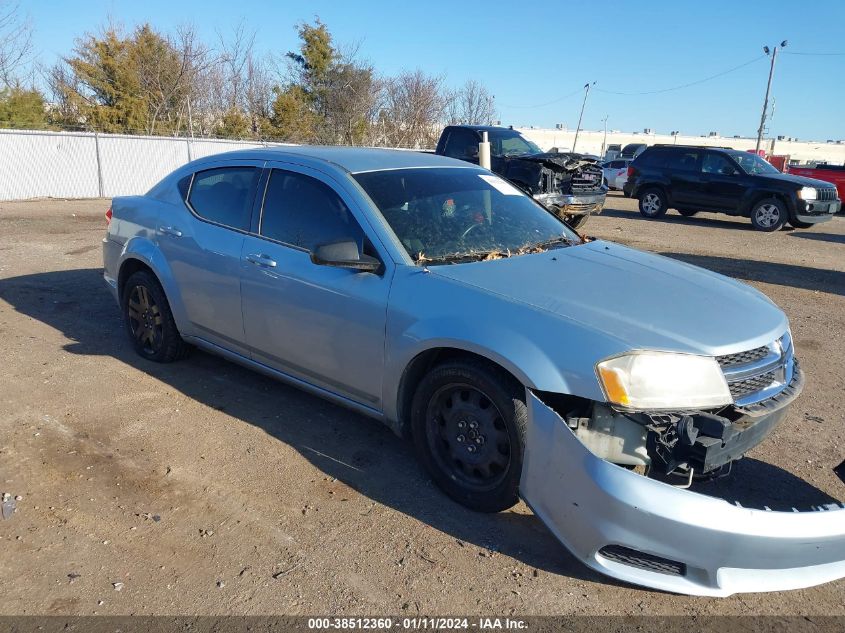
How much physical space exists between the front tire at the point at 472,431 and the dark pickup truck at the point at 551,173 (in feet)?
30.6

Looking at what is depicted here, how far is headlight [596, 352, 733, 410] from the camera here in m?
2.66

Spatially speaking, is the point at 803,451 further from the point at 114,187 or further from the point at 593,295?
the point at 114,187

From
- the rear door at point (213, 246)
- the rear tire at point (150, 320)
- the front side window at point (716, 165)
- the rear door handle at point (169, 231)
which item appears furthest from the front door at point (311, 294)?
the front side window at point (716, 165)

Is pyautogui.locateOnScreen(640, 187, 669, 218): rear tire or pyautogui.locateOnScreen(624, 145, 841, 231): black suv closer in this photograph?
pyautogui.locateOnScreen(624, 145, 841, 231): black suv

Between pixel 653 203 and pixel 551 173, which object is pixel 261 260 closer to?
pixel 551 173

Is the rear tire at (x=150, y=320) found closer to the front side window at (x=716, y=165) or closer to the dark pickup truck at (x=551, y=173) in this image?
the dark pickup truck at (x=551, y=173)

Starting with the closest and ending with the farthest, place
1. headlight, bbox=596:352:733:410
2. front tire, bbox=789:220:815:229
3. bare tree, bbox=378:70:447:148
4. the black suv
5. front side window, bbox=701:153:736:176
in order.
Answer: headlight, bbox=596:352:733:410 → the black suv → front tire, bbox=789:220:815:229 → front side window, bbox=701:153:736:176 → bare tree, bbox=378:70:447:148

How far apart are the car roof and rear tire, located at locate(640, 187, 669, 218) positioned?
12.9 m

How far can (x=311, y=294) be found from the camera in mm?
3754

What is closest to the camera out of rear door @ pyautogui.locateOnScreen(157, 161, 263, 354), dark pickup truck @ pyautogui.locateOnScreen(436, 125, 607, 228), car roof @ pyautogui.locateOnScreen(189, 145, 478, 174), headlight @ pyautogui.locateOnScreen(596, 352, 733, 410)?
headlight @ pyautogui.locateOnScreen(596, 352, 733, 410)

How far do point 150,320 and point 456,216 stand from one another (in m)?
2.65

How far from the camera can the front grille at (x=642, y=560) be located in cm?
255

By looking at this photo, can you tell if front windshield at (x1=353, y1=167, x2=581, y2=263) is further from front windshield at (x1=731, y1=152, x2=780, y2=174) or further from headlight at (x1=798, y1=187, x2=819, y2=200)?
front windshield at (x1=731, y1=152, x2=780, y2=174)

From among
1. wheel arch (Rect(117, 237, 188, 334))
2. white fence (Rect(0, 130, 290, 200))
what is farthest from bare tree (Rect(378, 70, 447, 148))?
wheel arch (Rect(117, 237, 188, 334))
